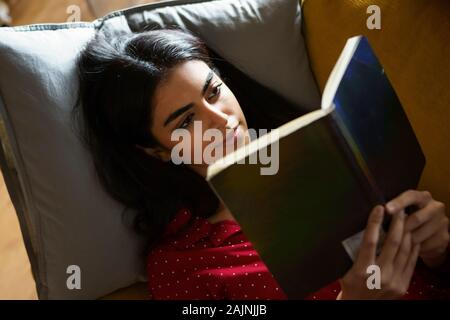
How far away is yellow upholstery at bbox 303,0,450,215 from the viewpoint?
2.95ft

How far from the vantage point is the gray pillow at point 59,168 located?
0.95 metres

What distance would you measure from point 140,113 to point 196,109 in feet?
0.38

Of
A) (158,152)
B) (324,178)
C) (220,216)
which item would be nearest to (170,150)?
(158,152)

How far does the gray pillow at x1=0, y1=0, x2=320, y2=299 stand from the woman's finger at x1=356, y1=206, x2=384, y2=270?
52 centimetres

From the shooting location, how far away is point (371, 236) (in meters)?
0.66

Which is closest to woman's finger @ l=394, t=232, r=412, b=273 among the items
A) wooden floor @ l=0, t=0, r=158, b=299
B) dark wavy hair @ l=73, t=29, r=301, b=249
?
dark wavy hair @ l=73, t=29, r=301, b=249

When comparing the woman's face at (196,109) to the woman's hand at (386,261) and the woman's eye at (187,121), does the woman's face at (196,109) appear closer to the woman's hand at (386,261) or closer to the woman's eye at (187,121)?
the woman's eye at (187,121)

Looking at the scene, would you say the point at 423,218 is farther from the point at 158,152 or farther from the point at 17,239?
the point at 17,239

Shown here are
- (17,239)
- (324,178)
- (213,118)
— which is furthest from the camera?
(17,239)

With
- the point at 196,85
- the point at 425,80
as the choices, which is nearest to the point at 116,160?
the point at 196,85

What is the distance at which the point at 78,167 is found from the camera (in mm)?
981

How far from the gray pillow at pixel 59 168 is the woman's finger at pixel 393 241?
0.53 metres

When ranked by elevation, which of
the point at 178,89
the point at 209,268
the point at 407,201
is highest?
the point at 178,89

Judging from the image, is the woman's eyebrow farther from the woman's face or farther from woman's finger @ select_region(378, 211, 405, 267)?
woman's finger @ select_region(378, 211, 405, 267)
